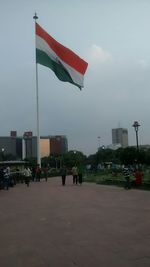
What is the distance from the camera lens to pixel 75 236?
9.02 m

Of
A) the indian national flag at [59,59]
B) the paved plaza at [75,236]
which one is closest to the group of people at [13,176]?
the indian national flag at [59,59]

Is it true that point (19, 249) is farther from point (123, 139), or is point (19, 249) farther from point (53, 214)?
point (123, 139)

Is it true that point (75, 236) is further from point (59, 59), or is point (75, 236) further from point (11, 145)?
point (11, 145)

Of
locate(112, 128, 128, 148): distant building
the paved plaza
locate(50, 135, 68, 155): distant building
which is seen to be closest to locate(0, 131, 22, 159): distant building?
locate(50, 135, 68, 155): distant building

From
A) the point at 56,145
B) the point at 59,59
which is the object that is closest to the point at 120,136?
the point at 56,145

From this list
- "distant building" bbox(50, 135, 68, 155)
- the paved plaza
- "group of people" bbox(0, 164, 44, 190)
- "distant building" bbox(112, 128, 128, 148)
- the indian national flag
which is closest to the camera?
the paved plaza

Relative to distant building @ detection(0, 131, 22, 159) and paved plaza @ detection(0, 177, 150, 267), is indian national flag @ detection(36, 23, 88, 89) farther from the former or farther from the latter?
distant building @ detection(0, 131, 22, 159)

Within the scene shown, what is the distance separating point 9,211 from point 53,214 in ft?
6.45

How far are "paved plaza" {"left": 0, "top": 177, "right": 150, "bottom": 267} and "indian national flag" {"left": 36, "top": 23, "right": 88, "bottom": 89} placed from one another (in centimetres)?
1654

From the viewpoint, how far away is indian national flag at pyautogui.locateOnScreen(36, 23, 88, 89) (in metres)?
29.7

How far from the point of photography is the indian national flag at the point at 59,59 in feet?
97.5

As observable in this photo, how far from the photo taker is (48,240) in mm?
8656

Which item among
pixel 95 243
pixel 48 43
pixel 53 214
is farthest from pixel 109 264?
pixel 48 43

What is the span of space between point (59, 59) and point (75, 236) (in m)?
23.5
